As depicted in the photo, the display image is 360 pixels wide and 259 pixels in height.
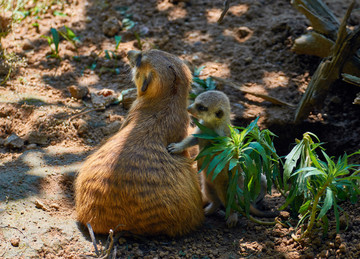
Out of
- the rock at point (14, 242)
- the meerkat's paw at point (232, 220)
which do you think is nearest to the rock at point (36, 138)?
the rock at point (14, 242)

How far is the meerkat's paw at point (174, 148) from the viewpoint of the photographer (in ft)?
13.6

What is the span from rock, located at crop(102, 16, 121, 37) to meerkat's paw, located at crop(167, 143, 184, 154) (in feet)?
11.9

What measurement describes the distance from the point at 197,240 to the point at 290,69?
3.46 metres

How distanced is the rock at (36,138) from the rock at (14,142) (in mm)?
148

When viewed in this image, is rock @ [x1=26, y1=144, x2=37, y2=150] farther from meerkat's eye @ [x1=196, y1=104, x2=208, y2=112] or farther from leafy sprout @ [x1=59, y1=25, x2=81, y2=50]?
leafy sprout @ [x1=59, y1=25, x2=81, y2=50]

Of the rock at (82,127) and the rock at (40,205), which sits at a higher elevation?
the rock at (82,127)

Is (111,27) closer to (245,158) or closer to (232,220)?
(232,220)

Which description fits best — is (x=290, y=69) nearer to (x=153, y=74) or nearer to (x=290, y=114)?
(x=290, y=114)

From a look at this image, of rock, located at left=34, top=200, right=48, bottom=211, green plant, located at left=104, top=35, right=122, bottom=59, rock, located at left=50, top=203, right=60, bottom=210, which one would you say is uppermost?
green plant, located at left=104, top=35, right=122, bottom=59

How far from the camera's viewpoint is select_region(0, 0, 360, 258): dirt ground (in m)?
3.80

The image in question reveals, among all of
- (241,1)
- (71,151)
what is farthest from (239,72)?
(71,151)

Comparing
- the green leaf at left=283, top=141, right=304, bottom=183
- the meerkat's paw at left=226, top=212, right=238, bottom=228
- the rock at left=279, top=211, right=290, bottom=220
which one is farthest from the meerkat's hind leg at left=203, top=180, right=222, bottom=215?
the green leaf at left=283, top=141, right=304, bottom=183

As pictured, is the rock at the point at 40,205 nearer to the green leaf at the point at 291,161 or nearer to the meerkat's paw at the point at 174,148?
the meerkat's paw at the point at 174,148

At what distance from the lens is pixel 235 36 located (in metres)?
6.95
